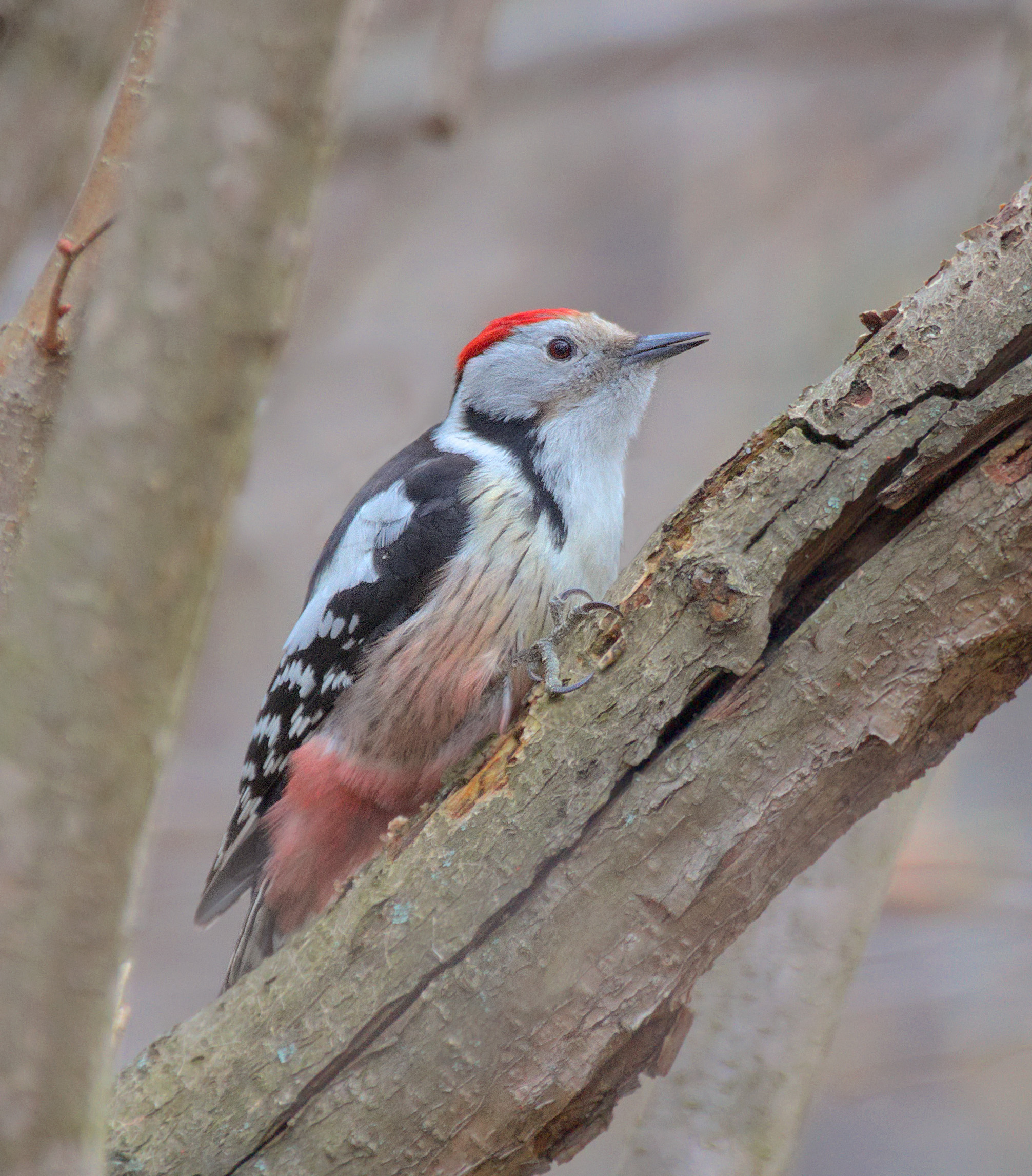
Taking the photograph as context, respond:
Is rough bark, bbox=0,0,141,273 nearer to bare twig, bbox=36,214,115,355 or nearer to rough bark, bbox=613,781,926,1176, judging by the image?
bare twig, bbox=36,214,115,355

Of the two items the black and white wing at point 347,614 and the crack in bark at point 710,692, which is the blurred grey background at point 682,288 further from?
the crack in bark at point 710,692

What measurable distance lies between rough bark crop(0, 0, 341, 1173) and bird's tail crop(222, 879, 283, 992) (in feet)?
6.34

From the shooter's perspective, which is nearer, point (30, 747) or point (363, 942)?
point (30, 747)

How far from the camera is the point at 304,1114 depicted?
6.47ft

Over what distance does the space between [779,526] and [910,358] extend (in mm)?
333

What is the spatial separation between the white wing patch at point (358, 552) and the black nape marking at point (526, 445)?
0.33 m

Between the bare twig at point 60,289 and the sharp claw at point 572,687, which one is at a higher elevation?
the bare twig at point 60,289

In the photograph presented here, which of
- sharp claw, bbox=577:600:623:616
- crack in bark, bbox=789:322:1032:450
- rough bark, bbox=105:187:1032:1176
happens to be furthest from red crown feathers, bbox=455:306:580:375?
crack in bark, bbox=789:322:1032:450

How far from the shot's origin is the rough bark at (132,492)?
3.53 feet

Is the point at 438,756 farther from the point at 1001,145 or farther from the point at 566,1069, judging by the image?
the point at 1001,145

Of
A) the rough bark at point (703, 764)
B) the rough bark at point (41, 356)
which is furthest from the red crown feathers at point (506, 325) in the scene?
the rough bark at point (703, 764)

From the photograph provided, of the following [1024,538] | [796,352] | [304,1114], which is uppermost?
[796,352]

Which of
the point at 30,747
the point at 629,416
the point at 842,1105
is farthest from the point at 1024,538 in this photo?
the point at 842,1105

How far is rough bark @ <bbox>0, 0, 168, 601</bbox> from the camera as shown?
2.23 meters
